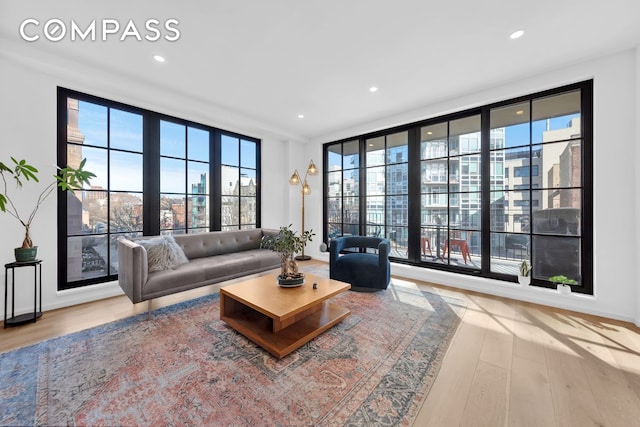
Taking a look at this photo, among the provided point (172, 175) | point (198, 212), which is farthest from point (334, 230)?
point (172, 175)

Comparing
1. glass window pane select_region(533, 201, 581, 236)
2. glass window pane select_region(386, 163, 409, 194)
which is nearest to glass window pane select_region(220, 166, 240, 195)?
glass window pane select_region(386, 163, 409, 194)

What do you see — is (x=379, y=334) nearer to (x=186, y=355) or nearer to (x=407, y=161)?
(x=186, y=355)

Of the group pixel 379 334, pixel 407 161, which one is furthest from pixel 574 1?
pixel 379 334

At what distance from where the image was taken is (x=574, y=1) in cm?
189

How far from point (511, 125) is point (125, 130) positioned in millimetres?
5290

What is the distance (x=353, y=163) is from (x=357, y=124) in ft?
2.48

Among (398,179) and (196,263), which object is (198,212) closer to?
(196,263)

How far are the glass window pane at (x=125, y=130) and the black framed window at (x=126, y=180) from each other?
11 millimetres

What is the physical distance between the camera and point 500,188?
3.31 metres

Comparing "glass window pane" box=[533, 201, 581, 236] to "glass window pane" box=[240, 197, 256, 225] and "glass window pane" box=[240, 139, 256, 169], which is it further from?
"glass window pane" box=[240, 139, 256, 169]

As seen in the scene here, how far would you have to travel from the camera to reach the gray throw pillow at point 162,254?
2.77 meters

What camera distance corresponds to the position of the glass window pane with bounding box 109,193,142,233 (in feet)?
10.6

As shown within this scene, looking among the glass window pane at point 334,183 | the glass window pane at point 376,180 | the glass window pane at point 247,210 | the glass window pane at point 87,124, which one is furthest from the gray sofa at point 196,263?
the glass window pane at point 376,180

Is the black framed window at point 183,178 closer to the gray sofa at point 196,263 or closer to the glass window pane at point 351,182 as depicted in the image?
the gray sofa at point 196,263
